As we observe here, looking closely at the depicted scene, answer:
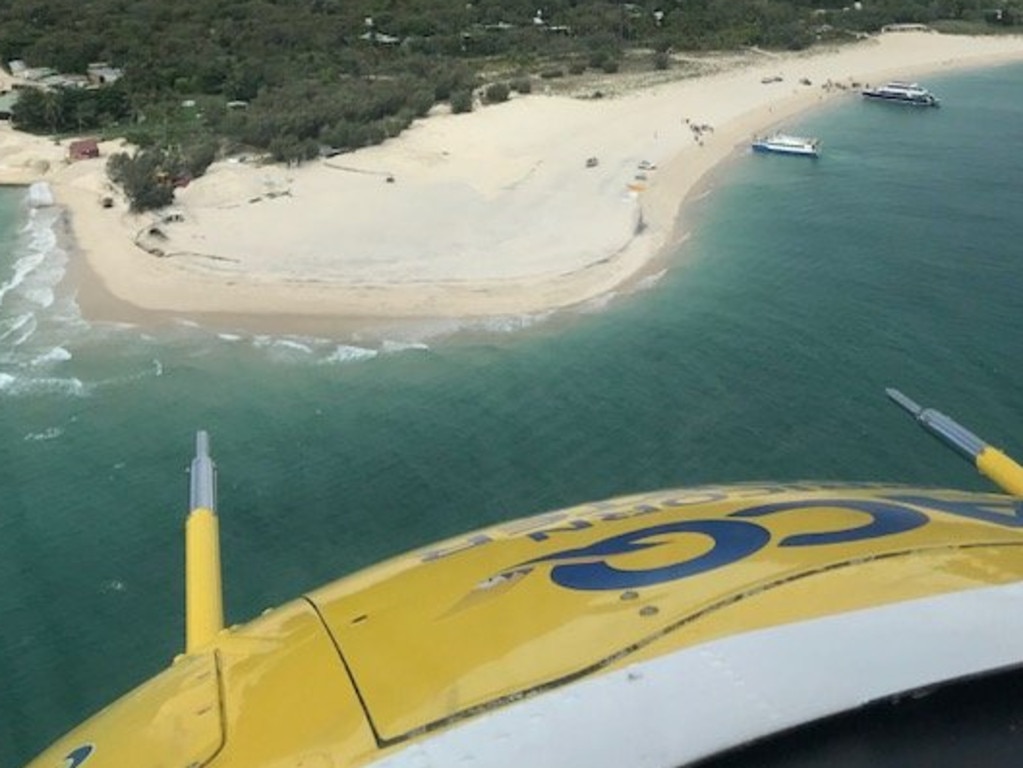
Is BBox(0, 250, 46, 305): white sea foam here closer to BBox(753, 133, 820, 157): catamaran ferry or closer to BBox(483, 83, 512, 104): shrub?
BBox(483, 83, 512, 104): shrub

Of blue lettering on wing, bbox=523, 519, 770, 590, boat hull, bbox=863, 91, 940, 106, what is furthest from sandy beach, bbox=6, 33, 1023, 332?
blue lettering on wing, bbox=523, 519, 770, 590

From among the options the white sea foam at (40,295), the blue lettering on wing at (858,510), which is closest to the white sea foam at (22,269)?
the white sea foam at (40,295)

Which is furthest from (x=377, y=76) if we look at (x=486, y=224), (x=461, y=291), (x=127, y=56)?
(x=461, y=291)

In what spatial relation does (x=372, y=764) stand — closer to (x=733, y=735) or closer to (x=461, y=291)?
(x=733, y=735)

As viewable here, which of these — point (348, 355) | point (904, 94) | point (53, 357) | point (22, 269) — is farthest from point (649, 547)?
point (904, 94)

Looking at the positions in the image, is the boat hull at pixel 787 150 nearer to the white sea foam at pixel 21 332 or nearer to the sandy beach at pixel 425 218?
the sandy beach at pixel 425 218

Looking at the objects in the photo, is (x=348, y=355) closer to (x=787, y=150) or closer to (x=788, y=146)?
(x=787, y=150)
